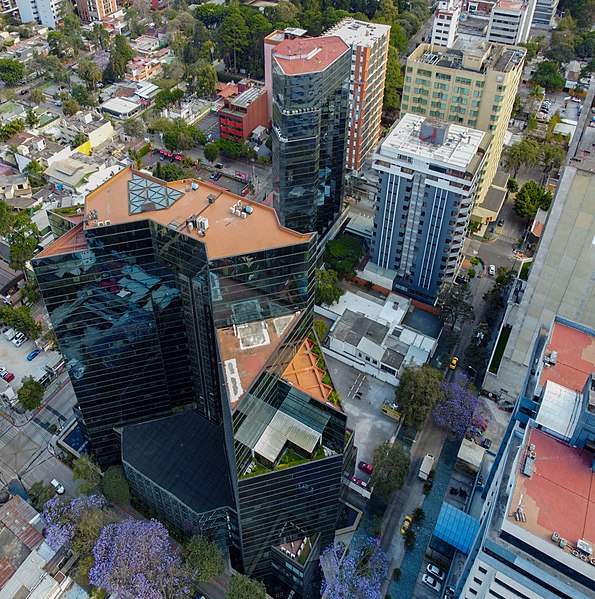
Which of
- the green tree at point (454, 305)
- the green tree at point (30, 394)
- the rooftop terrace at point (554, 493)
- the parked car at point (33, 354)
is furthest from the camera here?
the parked car at point (33, 354)

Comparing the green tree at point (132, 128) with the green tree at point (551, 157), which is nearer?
the green tree at point (551, 157)

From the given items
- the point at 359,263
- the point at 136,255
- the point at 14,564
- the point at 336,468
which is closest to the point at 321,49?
the point at 359,263

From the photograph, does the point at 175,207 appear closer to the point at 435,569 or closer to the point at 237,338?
the point at 237,338

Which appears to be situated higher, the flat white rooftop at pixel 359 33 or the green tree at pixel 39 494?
the flat white rooftop at pixel 359 33

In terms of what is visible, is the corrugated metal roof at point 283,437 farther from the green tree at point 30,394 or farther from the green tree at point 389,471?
the green tree at point 30,394

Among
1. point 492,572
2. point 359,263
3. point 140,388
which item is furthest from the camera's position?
point 359,263

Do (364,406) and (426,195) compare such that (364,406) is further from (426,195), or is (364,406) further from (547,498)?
(547,498)

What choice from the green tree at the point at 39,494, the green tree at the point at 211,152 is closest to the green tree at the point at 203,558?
the green tree at the point at 39,494

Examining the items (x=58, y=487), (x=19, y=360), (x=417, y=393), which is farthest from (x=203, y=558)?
(x=19, y=360)
